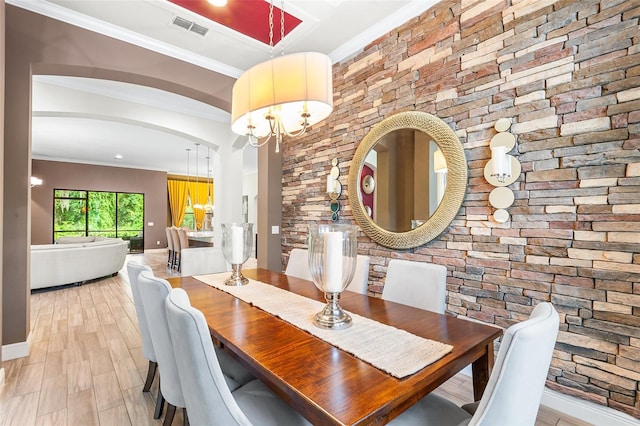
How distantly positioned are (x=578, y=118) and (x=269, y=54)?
2809mm

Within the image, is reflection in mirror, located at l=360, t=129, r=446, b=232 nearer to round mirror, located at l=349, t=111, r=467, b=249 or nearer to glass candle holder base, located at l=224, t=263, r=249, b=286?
round mirror, located at l=349, t=111, r=467, b=249

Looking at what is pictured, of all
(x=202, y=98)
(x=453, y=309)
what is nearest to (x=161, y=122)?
(x=202, y=98)

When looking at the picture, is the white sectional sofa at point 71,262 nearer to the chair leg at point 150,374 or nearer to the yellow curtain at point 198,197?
the chair leg at point 150,374

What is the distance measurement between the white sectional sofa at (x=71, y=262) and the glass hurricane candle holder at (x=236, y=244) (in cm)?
433

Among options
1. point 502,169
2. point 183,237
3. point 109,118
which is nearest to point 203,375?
point 502,169

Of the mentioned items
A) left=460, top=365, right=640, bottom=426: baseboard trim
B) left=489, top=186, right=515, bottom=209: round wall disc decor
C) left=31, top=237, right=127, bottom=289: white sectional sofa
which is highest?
left=489, top=186, right=515, bottom=209: round wall disc decor

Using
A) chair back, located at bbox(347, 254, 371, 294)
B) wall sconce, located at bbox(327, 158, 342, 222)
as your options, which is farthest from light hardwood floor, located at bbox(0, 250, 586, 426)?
wall sconce, located at bbox(327, 158, 342, 222)

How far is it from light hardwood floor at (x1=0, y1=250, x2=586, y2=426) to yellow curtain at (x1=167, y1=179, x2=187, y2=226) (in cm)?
786

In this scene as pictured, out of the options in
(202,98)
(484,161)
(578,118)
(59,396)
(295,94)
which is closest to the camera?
(295,94)

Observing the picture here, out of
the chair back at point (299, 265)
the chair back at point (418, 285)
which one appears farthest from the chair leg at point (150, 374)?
the chair back at point (418, 285)

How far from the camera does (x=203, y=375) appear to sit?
0.81m

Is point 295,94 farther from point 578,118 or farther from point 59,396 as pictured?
point 59,396

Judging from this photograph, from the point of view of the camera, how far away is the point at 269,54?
3301 mm

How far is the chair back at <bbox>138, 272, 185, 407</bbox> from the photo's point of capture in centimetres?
121
